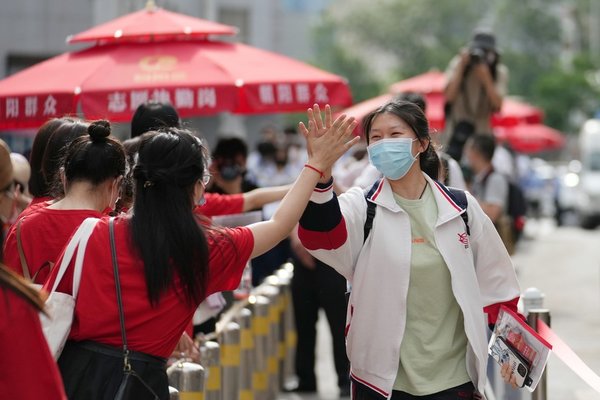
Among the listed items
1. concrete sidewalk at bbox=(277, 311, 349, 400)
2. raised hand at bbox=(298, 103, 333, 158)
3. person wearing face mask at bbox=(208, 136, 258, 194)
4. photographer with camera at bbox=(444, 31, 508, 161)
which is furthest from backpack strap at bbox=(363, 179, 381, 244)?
photographer with camera at bbox=(444, 31, 508, 161)

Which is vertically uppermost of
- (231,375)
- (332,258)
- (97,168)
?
(97,168)

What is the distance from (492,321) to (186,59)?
3.83 m

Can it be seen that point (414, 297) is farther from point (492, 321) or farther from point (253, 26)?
point (253, 26)

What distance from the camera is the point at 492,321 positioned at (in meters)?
5.49

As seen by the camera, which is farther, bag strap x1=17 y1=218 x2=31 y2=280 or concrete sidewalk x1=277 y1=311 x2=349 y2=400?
concrete sidewalk x1=277 y1=311 x2=349 y2=400

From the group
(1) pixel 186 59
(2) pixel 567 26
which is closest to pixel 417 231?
(1) pixel 186 59

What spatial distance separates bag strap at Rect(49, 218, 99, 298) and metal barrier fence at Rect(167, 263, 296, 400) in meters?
0.93

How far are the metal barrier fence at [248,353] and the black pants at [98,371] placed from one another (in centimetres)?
77

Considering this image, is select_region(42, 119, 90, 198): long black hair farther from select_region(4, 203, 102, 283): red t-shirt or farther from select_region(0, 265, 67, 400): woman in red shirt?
select_region(0, 265, 67, 400): woman in red shirt

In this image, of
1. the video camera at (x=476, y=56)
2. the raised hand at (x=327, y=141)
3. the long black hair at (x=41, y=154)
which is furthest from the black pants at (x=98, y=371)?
the video camera at (x=476, y=56)

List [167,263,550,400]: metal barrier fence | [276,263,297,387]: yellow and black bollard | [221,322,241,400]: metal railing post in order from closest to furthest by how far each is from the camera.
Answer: [167,263,550,400]: metal barrier fence → [221,322,241,400]: metal railing post → [276,263,297,387]: yellow and black bollard

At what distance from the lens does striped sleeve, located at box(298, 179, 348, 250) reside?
473 cm

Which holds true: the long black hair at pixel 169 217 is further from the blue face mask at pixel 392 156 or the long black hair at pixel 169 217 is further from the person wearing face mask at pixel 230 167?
the person wearing face mask at pixel 230 167

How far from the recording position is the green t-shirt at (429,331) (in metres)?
4.97
